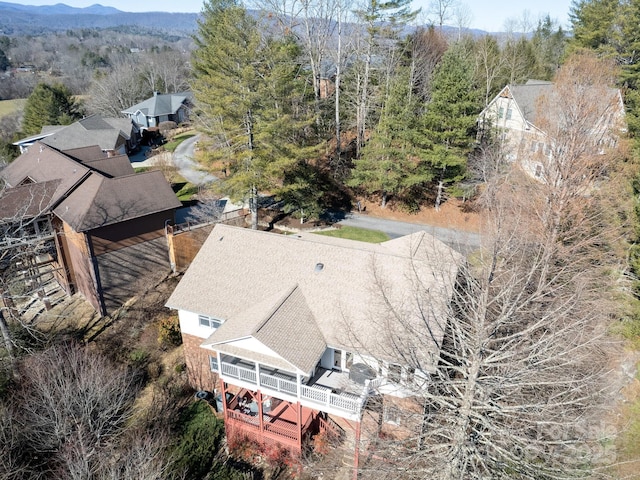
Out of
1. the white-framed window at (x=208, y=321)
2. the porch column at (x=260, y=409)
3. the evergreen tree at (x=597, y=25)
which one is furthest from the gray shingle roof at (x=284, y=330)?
the evergreen tree at (x=597, y=25)

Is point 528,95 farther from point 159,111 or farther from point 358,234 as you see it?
point 159,111

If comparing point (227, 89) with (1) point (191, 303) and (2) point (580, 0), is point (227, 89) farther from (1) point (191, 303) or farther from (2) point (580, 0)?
(2) point (580, 0)

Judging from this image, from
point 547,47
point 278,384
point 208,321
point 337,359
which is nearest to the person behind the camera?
point 278,384

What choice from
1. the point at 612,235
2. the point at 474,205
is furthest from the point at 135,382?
the point at 474,205

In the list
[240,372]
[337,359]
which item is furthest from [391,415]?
[240,372]

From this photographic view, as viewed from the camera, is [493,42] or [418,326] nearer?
[418,326]

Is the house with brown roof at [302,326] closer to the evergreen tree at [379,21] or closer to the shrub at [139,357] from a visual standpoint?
the shrub at [139,357]
